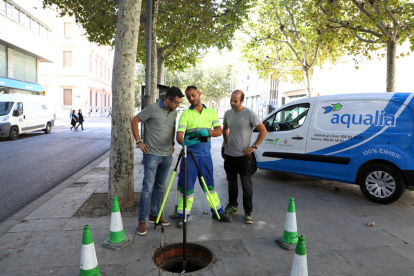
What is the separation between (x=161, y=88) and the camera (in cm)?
1003

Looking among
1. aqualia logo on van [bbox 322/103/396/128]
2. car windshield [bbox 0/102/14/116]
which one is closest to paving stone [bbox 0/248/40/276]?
→ aqualia logo on van [bbox 322/103/396/128]

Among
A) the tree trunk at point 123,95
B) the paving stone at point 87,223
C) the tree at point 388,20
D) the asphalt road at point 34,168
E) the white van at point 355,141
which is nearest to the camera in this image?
the paving stone at point 87,223

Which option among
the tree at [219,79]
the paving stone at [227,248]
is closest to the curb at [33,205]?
the paving stone at [227,248]

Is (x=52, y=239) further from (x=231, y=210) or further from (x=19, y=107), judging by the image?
(x=19, y=107)

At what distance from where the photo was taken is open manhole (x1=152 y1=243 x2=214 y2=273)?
11.1ft

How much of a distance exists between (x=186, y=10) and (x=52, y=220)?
918 cm

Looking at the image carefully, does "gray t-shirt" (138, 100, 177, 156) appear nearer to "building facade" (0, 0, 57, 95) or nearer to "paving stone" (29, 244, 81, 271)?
"paving stone" (29, 244, 81, 271)

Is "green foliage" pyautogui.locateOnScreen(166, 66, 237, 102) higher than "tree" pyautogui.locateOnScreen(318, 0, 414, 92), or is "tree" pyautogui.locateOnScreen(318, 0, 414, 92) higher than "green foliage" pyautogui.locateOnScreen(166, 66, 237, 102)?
"green foliage" pyautogui.locateOnScreen(166, 66, 237, 102)

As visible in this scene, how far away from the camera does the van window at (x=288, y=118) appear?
6.46 m

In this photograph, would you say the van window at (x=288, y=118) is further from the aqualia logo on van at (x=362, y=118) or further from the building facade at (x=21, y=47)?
the building facade at (x=21, y=47)

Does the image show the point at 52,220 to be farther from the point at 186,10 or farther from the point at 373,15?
the point at 373,15

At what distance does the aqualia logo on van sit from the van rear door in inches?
20.5

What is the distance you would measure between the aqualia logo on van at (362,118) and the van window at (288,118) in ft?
1.78

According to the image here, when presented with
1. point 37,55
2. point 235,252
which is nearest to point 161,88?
point 235,252
